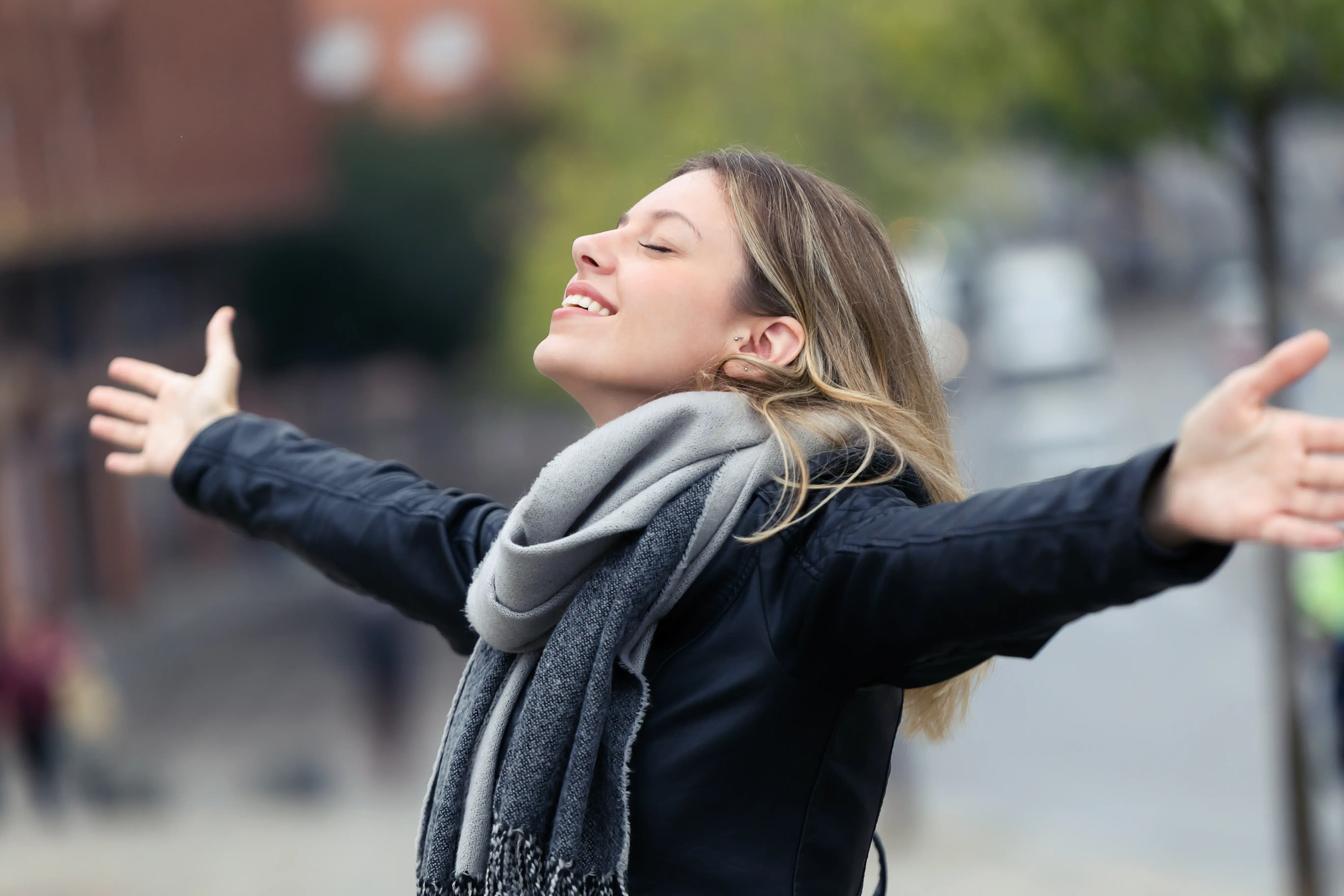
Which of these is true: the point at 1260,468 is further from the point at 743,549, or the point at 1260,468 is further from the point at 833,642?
the point at 743,549

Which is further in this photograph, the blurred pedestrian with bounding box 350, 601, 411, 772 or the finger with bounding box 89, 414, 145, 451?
the blurred pedestrian with bounding box 350, 601, 411, 772

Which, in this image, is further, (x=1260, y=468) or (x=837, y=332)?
(x=837, y=332)

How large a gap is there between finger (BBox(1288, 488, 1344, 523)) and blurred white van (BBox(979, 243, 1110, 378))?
966 inches

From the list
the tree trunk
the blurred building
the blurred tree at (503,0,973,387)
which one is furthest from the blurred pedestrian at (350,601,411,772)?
the tree trunk

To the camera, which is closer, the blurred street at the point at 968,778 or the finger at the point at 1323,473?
the finger at the point at 1323,473

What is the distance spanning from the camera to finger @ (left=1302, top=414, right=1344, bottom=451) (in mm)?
1246

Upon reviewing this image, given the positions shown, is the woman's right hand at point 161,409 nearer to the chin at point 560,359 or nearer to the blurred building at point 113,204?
the chin at point 560,359

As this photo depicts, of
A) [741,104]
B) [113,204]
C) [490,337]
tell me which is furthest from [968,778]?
[490,337]

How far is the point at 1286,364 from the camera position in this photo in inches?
→ 48.8

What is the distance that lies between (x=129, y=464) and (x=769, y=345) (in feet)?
3.62

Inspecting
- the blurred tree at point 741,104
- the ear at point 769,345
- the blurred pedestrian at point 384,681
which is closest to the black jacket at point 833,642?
the ear at point 769,345

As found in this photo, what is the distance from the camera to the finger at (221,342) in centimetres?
251

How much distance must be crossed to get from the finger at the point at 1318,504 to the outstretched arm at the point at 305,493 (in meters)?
1.15

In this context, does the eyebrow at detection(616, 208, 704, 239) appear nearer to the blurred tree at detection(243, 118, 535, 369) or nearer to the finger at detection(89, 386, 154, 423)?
the finger at detection(89, 386, 154, 423)
